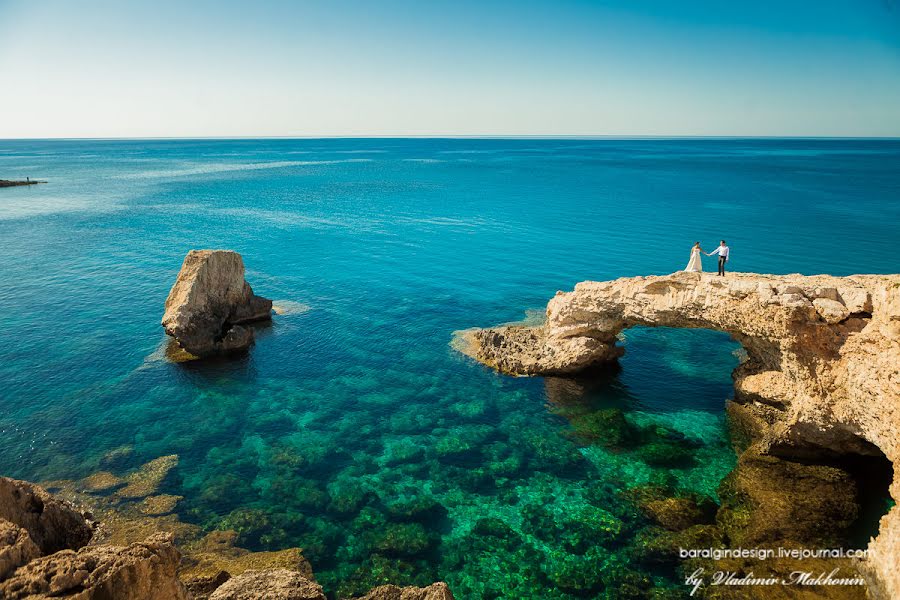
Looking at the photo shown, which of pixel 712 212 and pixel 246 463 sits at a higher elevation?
pixel 712 212

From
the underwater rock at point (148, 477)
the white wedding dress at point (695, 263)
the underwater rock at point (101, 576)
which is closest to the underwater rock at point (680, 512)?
the white wedding dress at point (695, 263)

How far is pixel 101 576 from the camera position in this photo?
8.25 m

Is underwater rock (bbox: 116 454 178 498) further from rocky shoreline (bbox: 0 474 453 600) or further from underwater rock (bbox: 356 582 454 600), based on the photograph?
underwater rock (bbox: 356 582 454 600)

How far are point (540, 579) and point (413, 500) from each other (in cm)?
568

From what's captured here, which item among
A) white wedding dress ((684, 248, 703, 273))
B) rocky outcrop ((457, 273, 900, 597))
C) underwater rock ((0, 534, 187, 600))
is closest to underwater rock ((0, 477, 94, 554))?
underwater rock ((0, 534, 187, 600))

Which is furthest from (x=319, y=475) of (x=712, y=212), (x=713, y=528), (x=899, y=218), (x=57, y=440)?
(x=899, y=218)

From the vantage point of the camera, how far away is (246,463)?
2147cm

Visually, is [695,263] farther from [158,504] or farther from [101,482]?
[101,482]

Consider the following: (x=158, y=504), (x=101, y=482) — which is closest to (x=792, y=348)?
(x=158, y=504)

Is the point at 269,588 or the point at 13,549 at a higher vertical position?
the point at 13,549

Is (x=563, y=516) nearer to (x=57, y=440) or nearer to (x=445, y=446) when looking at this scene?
(x=445, y=446)
